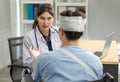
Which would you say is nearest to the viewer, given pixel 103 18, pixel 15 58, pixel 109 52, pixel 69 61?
pixel 69 61

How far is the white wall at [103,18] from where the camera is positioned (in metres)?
5.01

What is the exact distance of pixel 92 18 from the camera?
5.04 metres

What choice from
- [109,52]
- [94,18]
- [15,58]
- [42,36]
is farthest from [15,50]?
[94,18]

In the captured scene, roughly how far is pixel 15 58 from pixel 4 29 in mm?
2079

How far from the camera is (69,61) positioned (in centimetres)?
152

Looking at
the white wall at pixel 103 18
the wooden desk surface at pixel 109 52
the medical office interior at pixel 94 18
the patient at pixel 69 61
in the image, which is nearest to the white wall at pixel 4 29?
the medical office interior at pixel 94 18

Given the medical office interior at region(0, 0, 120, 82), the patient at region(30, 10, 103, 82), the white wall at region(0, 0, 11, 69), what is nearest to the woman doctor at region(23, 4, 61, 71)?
the patient at region(30, 10, 103, 82)

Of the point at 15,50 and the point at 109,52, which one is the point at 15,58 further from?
the point at 109,52

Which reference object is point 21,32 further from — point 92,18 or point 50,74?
point 50,74

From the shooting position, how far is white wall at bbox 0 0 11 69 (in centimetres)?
469

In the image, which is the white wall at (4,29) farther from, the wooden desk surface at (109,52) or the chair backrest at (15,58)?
the wooden desk surface at (109,52)

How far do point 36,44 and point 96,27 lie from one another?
104 inches

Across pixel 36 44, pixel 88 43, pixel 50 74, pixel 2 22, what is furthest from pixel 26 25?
pixel 50 74

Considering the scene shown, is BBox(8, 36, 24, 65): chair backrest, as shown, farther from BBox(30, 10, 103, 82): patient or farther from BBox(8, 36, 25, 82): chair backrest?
BBox(30, 10, 103, 82): patient
